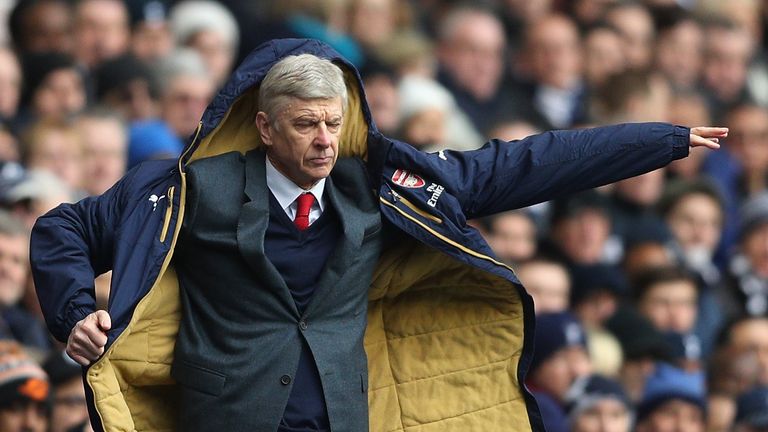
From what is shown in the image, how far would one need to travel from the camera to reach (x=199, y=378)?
5121mm

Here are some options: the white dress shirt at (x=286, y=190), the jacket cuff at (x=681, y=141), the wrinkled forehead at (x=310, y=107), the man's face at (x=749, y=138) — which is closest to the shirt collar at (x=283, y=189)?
the white dress shirt at (x=286, y=190)

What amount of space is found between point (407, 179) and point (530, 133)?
4.71 m

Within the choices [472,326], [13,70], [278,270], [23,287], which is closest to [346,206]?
[278,270]

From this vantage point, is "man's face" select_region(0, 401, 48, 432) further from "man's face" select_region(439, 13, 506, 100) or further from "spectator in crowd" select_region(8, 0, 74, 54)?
"man's face" select_region(439, 13, 506, 100)

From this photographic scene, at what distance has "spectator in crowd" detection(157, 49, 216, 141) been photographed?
28.6ft

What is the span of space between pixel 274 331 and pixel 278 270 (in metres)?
0.18

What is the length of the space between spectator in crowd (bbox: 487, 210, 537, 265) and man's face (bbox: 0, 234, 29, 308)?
2.64m

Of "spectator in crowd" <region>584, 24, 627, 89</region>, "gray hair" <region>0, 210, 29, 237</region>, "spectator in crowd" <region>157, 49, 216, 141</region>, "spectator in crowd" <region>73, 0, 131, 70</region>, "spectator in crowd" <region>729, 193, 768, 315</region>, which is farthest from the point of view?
"spectator in crowd" <region>584, 24, 627, 89</region>

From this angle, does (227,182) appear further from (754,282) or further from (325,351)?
(754,282)

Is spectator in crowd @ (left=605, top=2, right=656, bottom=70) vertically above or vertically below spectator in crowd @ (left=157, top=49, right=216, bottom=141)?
below

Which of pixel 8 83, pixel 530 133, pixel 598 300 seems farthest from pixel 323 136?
pixel 530 133

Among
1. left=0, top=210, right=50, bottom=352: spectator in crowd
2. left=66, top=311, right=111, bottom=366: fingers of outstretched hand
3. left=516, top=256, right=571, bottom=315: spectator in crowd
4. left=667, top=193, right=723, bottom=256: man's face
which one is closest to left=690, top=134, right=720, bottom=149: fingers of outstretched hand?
left=66, top=311, right=111, bottom=366: fingers of outstretched hand

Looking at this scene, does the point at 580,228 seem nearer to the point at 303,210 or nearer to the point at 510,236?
the point at 510,236

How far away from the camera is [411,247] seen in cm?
546
